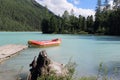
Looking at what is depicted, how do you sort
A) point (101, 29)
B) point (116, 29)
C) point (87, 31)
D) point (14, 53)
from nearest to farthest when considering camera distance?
1. point (14, 53)
2. point (116, 29)
3. point (101, 29)
4. point (87, 31)

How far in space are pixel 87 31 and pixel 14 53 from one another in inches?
3703

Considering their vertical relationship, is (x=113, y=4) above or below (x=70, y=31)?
above

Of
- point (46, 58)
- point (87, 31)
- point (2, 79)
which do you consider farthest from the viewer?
point (87, 31)

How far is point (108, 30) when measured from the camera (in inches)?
4373

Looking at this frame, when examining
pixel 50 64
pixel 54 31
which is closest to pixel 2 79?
pixel 50 64

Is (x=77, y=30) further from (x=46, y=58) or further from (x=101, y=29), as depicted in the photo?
(x=46, y=58)

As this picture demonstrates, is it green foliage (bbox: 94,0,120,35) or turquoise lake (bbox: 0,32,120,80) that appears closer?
turquoise lake (bbox: 0,32,120,80)

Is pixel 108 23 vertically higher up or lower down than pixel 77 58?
higher up

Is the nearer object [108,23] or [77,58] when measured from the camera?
[77,58]

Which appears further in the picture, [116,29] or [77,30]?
[77,30]

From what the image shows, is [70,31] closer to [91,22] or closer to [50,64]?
[91,22]

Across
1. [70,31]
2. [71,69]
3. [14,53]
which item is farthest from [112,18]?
[71,69]

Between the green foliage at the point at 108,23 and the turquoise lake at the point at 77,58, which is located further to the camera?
the green foliage at the point at 108,23

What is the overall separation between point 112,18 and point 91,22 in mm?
17340
